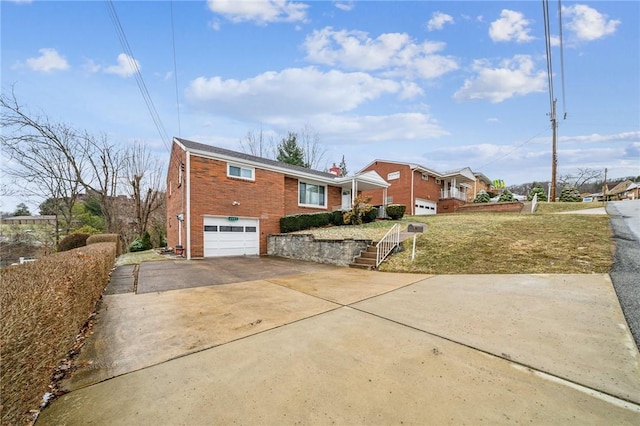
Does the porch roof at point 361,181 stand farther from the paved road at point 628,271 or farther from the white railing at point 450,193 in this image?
the white railing at point 450,193

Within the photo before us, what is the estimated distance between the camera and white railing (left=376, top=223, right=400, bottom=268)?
8830 mm

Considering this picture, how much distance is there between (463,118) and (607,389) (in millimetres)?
17778

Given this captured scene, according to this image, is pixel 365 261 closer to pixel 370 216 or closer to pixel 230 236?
pixel 370 216

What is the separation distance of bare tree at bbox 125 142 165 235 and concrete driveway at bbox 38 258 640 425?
19.6m

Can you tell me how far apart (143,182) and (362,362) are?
82.5 feet

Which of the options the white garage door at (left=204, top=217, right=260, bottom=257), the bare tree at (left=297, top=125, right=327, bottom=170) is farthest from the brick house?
the bare tree at (left=297, top=125, right=327, bottom=170)

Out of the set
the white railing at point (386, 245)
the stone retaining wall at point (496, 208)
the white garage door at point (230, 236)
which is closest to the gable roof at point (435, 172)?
the stone retaining wall at point (496, 208)

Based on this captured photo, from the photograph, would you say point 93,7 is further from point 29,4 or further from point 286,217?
point 286,217

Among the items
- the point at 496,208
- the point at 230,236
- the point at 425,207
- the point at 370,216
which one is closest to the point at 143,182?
the point at 230,236

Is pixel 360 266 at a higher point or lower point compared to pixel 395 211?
lower

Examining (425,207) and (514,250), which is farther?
(425,207)

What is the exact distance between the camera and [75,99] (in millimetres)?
10734

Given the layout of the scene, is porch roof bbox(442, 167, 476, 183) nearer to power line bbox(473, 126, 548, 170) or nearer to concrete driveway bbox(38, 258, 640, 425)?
power line bbox(473, 126, 548, 170)

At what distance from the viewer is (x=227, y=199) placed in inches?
513
